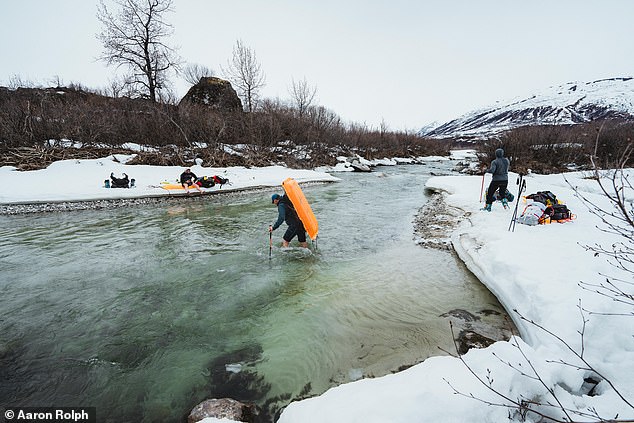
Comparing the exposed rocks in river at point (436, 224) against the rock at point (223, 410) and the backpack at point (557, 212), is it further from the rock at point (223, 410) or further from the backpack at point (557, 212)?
the rock at point (223, 410)

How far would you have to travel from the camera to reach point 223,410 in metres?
3.08

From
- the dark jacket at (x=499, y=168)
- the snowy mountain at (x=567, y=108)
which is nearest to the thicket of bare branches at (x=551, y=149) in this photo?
the dark jacket at (x=499, y=168)

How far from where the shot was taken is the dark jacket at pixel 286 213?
23.8 feet

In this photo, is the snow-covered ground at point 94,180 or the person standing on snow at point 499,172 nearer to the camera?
the person standing on snow at point 499,172

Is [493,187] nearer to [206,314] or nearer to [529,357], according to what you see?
[529,357]

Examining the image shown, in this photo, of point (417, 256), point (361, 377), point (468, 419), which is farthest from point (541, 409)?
point (417, 256)

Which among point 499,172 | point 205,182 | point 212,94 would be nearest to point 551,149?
point 499,172

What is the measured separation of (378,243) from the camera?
27.9 ft

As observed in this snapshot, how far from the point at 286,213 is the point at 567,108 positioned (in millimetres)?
170413

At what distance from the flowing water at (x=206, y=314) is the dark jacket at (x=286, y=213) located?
87 cm

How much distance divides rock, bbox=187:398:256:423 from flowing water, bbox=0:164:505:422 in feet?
0.77

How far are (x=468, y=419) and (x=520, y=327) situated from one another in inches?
108

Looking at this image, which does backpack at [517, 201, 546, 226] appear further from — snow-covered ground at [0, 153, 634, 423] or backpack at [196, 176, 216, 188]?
backpack at [196, 176, 216, 188]

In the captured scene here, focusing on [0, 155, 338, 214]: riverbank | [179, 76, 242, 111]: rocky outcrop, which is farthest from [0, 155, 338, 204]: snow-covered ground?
[179, 76, 242, 111]: rocky outcrop
